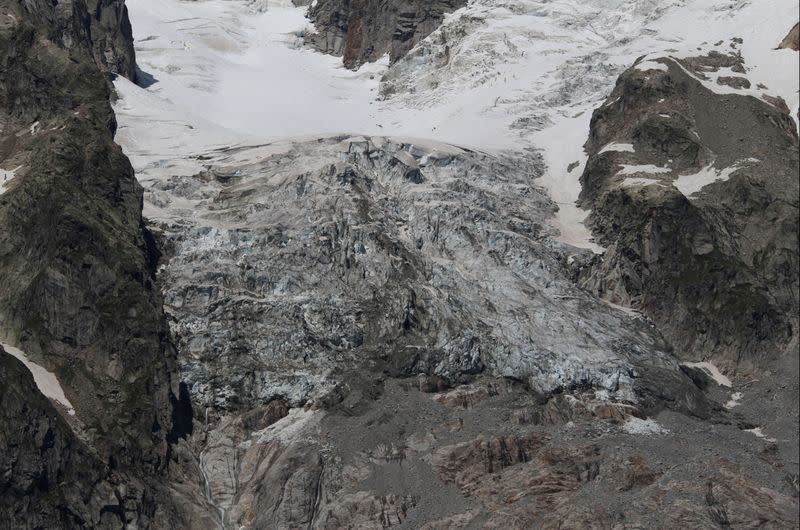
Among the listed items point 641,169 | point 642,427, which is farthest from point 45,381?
point 641,169

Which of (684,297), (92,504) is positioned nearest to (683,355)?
(684,297)

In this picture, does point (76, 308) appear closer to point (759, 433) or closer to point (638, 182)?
point (759, 433)

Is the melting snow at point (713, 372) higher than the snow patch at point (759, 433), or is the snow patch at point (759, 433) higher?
the snow patch at point (759, 433)

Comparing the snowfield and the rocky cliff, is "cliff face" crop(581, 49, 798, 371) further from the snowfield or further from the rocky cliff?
the snowfield

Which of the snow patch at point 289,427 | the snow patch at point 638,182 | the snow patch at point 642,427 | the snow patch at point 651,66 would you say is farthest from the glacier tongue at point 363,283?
the snow patch at point 651,66

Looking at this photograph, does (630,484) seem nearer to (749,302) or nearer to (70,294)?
(749,302)

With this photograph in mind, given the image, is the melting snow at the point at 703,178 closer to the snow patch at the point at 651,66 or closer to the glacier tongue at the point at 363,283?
the glacier tongue at the point at 363,283

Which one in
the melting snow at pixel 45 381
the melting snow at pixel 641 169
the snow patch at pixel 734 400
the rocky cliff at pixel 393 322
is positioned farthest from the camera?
the melting snow at pixel 641 169
